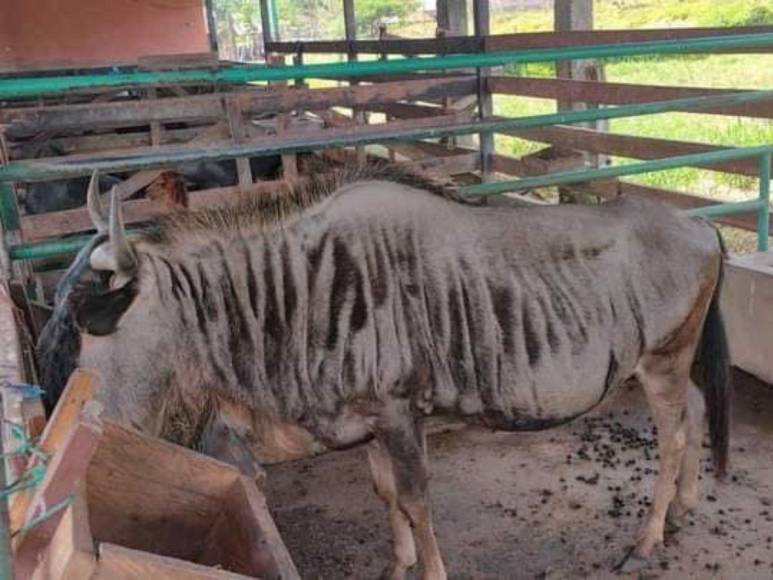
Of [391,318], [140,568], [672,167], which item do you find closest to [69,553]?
[140,568]

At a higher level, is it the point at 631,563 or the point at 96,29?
the point at 96,29

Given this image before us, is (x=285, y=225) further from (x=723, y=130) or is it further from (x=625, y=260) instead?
(x=723, y=130)

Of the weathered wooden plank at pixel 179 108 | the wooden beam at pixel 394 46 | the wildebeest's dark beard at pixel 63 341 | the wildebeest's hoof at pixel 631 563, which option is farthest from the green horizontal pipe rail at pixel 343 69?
the wooden beam at pixel 394 46

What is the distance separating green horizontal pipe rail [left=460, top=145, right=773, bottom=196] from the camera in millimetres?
3941

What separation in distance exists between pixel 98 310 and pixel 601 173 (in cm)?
268

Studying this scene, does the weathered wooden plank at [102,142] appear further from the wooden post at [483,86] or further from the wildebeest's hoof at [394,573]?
the wildebeest's hoof at [394,573]

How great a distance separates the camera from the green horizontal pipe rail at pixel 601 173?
12.9ft

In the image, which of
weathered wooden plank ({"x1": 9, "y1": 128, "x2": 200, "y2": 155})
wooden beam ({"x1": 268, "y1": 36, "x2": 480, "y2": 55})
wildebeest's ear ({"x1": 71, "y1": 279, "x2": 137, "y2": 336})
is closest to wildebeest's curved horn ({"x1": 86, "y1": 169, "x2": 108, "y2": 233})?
wildebeest's ear ({"x1": 71, "y1": 279, "x2": 137, "y2": 336})

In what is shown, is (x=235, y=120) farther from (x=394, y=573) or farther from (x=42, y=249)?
(x=394, y=573)

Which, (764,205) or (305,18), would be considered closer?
(764,205)

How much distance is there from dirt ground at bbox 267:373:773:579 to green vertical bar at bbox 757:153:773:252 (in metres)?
0.83

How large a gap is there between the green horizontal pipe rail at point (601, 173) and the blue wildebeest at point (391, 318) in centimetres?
82

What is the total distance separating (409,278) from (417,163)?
350cm

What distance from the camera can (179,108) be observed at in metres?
5.93
